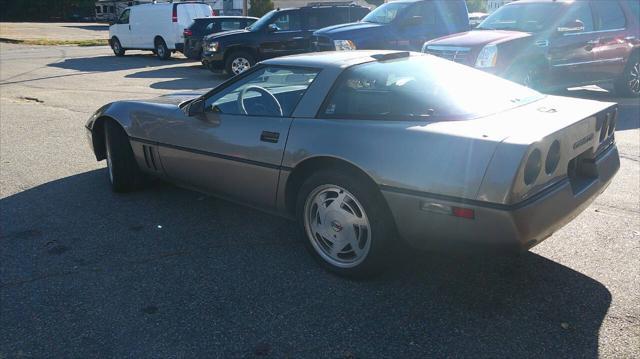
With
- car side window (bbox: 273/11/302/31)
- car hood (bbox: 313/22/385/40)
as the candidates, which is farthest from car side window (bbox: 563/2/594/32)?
car side window (bbox: 273/11/302/31)

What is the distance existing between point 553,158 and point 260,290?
1.81 metres

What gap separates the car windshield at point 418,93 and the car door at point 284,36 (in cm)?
999

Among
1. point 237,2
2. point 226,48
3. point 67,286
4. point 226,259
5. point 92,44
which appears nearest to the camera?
point 67,286

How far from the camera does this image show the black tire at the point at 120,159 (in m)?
4.82

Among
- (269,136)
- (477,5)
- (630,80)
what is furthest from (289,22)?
(477,5)

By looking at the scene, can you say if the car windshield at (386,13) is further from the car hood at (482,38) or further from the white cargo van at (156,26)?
the white cargo van at (156,26)

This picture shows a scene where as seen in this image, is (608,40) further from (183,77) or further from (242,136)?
(183,77)

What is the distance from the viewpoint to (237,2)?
37938 millimetres

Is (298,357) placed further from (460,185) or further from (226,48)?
(226,48)

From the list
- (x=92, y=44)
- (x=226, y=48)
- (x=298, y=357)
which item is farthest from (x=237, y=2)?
(x=298, y=357)

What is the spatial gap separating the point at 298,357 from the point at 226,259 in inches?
48.1

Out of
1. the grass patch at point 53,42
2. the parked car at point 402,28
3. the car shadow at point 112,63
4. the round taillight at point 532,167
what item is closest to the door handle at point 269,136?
the round taillight at point 532,167

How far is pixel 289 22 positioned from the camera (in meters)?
13.6

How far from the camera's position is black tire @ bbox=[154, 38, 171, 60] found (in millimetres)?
18881
